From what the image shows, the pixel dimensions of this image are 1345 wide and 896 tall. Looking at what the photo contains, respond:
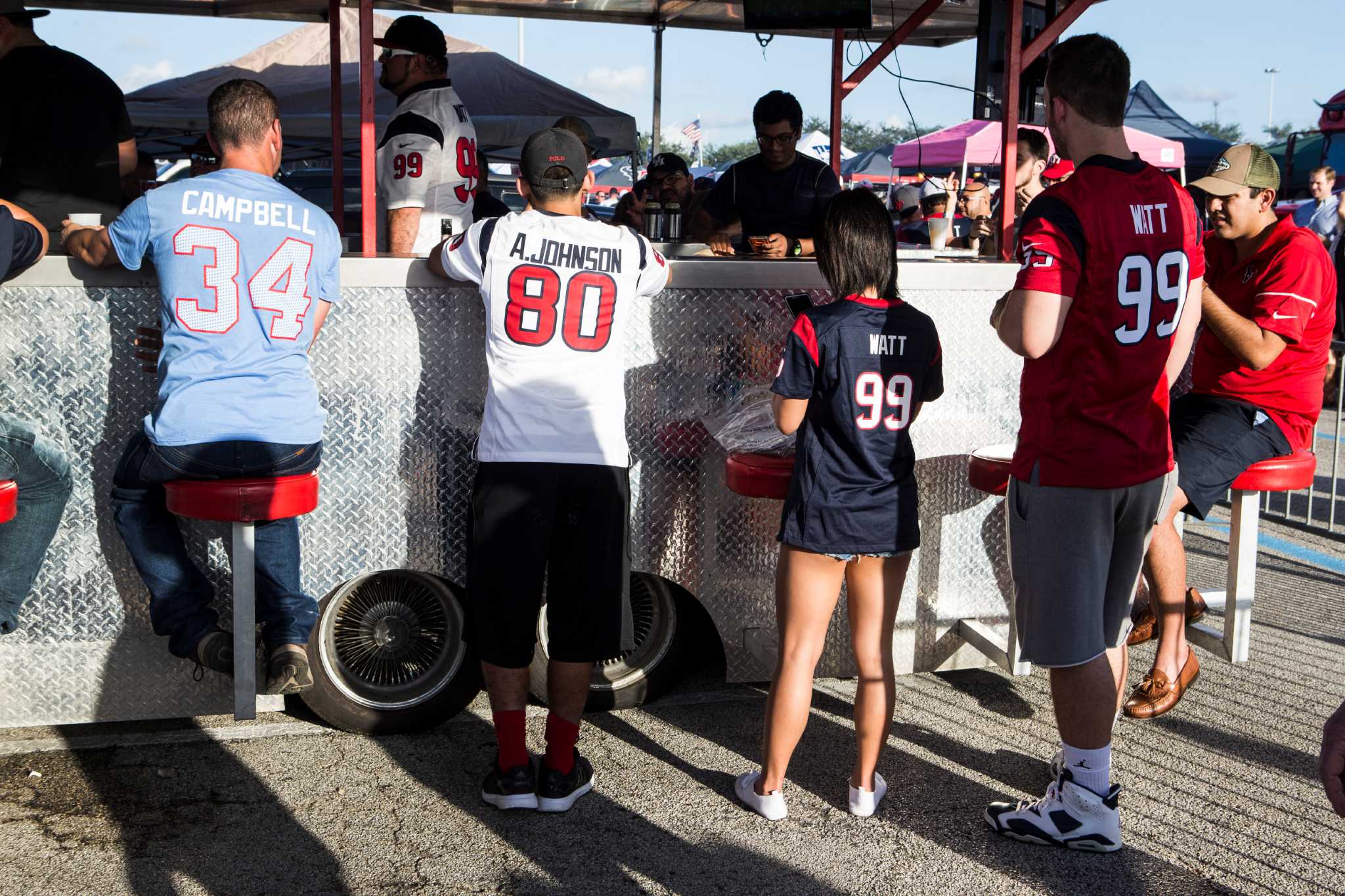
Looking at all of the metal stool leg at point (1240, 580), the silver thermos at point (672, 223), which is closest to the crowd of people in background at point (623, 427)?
the metal stool leg at point (1240, 580)

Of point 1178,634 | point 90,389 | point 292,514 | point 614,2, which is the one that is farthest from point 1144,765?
point 614,2

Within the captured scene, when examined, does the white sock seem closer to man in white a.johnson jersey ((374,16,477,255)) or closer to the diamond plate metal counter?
the diamond plate metal counter

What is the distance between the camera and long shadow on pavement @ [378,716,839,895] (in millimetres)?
3205

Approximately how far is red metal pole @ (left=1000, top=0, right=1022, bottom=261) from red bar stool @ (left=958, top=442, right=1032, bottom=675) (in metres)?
0.83

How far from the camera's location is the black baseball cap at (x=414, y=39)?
4.93 m

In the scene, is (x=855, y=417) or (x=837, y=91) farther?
(x=837, y=91)

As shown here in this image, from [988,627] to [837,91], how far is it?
3.52 meters

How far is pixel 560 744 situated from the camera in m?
3.65

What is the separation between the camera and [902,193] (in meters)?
14.8

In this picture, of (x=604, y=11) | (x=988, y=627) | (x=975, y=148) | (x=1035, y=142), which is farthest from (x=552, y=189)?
(x=975, y=148)

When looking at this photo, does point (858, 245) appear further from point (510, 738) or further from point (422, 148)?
point (422, 148)

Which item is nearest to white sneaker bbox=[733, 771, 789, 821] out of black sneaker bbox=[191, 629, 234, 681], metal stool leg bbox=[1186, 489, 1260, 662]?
black sneaker bbox=[191, 629, 234, 681]

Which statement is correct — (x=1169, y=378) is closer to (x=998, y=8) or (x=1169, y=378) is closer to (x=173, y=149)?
(x=998, y=8)

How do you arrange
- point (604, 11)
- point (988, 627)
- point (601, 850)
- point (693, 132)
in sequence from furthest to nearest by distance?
1. point (693, 132)
2. point (604, 11)
3. point (988, 627)
4. point (601, 850)
